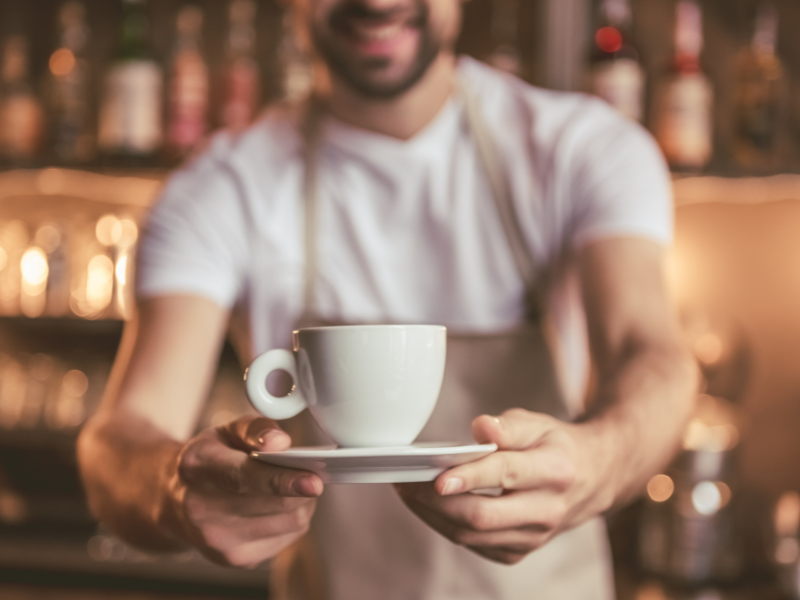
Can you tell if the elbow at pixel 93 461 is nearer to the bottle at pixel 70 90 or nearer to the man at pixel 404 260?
the man at pixel 404 260

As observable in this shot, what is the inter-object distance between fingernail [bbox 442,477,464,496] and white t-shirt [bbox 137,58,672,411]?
606 mm

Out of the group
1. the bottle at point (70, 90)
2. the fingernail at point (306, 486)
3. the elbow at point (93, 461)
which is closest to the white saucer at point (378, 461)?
the fingernail at point (306, 486)

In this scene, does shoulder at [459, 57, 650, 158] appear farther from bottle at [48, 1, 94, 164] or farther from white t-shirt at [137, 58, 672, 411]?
bottle at [48, 1, 94, 164]

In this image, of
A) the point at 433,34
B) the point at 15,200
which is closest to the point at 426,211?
the point at 433,34

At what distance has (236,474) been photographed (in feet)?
1.84

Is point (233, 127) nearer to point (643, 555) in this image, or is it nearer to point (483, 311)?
point (483, 311)

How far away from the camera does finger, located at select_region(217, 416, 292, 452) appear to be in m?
0.52

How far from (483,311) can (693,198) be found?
95cm

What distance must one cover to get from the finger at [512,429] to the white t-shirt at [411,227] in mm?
473

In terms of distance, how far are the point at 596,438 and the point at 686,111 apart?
1130mm

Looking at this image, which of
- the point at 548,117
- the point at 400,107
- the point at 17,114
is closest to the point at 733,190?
the point at 548,117

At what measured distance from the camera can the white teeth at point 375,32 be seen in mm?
1051

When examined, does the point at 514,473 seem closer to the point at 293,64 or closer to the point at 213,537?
the point at 213,537

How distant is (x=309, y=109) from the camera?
1242mm
